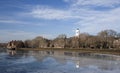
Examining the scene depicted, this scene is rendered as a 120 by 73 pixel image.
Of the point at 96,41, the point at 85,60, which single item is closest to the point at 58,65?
the point at 85,60

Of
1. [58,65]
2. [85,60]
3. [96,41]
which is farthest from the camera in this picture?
[96,41]

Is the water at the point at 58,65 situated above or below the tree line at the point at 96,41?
below

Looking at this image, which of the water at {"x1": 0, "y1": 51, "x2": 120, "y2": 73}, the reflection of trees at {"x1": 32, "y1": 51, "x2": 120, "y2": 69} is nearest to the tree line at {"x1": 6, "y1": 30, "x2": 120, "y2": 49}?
the reflection of trees at {"x1": 32, "y1": 51, "x2": 120, "y2": 69}

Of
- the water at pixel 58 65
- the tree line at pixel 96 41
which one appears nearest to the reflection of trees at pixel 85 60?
the water at pixel 58 65

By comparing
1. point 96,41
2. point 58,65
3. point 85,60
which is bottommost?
point 58,65

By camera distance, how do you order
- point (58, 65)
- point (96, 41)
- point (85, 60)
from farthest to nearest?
point (96, 41), point (85, 60), point (58, 65)

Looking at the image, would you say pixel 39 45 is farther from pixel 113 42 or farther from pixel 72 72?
pixel 72 72

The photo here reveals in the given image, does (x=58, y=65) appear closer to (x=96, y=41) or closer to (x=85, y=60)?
(x=85, y=60)

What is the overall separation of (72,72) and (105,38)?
102m

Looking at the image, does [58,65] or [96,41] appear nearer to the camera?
[58,65]

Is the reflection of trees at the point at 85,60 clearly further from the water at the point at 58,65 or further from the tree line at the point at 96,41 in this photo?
the tree line at the point at 96,41

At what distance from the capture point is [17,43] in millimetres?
179125

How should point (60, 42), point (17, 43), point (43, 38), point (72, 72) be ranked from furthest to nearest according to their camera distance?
point (43, 38)
point (17, 43)
point (60, 42)
point (72, 72)

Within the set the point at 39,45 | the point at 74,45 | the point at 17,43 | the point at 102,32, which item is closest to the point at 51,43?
the point at 39,45
